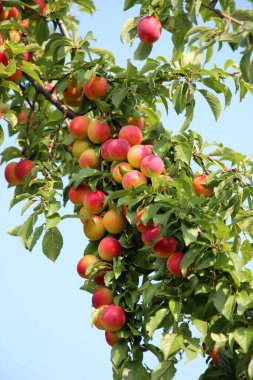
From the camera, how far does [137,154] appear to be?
2.83 m

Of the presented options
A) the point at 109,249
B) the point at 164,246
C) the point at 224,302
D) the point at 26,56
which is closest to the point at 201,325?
the point at 224,302

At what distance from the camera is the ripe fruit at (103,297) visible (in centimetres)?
274

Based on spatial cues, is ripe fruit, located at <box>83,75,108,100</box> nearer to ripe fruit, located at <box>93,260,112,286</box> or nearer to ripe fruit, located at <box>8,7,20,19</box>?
ripe fruit, located at <box>8,7,20,19</box>

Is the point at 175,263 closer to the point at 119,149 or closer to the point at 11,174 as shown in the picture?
the point at 119,149

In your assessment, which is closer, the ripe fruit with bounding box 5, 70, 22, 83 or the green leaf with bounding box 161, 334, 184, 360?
the green leaf with bounding box 161, 334, 184, 360

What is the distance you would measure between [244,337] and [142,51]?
1367 mm

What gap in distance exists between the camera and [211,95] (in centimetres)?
300

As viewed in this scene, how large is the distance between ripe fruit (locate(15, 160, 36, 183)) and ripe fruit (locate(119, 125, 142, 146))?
515 millimetres

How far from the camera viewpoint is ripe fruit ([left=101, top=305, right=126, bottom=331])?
258cm

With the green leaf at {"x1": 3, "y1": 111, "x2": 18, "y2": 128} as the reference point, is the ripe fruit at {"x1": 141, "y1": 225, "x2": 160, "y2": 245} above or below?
below

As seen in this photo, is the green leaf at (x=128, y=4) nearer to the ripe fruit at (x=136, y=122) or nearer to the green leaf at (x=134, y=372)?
the ripe fruit at (x=136, y=122)

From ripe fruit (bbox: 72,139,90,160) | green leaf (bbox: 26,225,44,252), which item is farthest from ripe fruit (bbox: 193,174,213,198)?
green leaf (bbox: 26,225,44,252)

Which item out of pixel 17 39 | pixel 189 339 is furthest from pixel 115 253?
pixel 17 39

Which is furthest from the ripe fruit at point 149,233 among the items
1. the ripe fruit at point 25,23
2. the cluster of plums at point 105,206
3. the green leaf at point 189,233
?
the ripe fruit at point 25,23
